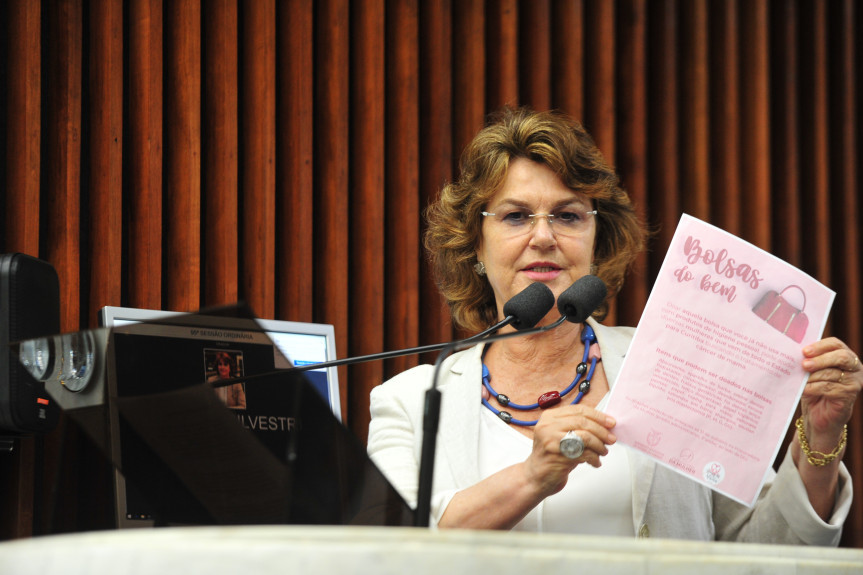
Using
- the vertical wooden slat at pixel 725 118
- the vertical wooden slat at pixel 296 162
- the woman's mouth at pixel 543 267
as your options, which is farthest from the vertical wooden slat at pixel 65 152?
the vertical wooden slat at pixel 725 118

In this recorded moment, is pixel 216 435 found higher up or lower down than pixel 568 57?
lower down

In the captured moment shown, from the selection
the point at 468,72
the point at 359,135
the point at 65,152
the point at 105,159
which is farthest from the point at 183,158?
the point at 468,72

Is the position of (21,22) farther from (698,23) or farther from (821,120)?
(821,120)

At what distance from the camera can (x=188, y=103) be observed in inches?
113

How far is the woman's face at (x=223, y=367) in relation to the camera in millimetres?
1211

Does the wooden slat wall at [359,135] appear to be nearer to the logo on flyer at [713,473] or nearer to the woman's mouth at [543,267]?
the woman's mouth at [543,267]

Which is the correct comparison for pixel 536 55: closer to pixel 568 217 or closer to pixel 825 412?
pixel 568 217

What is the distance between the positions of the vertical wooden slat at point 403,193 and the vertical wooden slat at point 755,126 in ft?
4.16

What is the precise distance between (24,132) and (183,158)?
0.45 m

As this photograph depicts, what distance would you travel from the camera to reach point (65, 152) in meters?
2.71

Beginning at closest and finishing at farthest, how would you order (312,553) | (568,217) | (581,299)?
1. (312,553)
2. (581,299)
3. (568,217)

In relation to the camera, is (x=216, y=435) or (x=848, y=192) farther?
(x=848, y=192)

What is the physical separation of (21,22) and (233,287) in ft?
3.18

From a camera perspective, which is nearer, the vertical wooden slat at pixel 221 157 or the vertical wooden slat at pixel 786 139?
the vertical wooden slat at pixel 221 157
